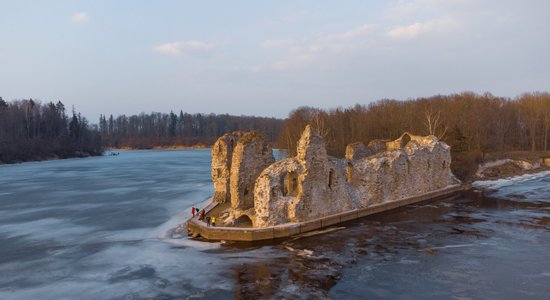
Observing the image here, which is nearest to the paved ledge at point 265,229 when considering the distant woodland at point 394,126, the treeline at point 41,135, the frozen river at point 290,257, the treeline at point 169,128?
the frozen river at point 290,257

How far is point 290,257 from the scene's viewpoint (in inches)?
679

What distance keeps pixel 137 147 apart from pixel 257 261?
480ft

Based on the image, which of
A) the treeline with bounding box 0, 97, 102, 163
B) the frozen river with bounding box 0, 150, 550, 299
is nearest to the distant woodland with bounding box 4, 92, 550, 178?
the treeline with bounding box 0, 97, 102, 163

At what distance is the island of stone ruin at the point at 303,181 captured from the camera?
21.1m

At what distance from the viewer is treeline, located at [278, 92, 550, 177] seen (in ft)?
175

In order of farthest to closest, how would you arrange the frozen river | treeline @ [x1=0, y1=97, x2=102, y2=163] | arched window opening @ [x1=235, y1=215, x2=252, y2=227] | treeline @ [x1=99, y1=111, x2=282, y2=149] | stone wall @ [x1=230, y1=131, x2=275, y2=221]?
treeline @ [x1=99, y1=111, x2=282, y2=149]
treeline @ [x1=0, y1=97, x2=102, y2=163]
stone wall @ [x1=230, y1=131, x2=275, y2=221]
arched window opening @ [x1=235, y1=215, x2=252, y2=227]
the frozen river

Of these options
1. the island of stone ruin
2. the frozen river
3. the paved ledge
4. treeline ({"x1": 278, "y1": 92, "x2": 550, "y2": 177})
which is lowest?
the frozen river

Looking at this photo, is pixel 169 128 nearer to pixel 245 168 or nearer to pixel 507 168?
pixel 507 168

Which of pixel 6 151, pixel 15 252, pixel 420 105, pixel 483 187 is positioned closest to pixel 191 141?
pixel 6 151

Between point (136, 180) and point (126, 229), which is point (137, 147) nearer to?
point (136, 180)

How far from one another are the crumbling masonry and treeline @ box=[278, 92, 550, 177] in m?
17.5

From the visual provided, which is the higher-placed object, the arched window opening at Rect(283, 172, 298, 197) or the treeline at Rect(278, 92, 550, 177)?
the treeline at Rect(278, 92, 550, 177)

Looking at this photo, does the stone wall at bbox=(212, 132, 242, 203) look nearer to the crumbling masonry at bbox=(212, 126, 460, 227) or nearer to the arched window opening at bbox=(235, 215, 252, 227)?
the crumbling masonry at bbox=(212, 126, 460, 227)

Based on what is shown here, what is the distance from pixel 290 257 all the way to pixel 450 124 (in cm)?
4200
